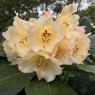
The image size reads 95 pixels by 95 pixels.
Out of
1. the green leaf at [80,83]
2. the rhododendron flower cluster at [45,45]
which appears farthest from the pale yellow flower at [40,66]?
the green leaf at [80,83]

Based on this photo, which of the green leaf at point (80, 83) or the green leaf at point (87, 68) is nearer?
the green leaf at point (87, 68)

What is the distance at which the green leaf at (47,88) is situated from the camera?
3.71 ft

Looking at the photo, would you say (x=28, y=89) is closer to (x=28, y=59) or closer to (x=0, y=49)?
(x=28, y=59)

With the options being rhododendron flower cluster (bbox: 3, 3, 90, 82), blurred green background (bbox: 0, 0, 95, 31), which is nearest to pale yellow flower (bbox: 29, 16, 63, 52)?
rhododendron flower cluster (bbox: 3, 3, 90, 82)

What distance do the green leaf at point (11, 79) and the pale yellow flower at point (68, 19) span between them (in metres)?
Answer: 0.17

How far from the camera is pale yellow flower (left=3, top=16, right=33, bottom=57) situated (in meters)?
1.17

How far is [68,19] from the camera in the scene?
123 cm

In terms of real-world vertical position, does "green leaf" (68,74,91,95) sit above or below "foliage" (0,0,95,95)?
below

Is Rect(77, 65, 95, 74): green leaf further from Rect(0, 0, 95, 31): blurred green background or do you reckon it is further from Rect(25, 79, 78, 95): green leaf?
Rect(0, 0, 95, 31): blurred green background

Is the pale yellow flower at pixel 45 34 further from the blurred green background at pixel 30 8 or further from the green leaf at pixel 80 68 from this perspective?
the blurred green background at pixel 30 8

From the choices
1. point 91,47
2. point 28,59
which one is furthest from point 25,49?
point 91,47

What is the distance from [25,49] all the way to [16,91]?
0.12 m

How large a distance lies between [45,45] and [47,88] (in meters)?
0.13

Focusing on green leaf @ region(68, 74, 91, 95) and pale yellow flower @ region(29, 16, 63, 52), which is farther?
green leaf @ region(68, 74, 91, 95)
